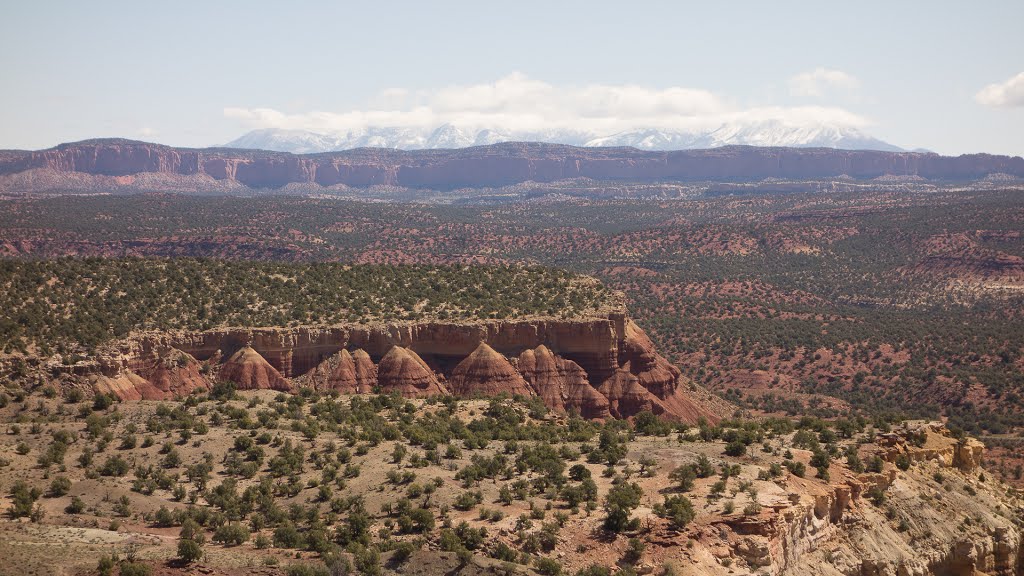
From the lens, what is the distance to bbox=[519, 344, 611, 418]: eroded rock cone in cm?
5984

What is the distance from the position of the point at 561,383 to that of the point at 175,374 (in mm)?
20948

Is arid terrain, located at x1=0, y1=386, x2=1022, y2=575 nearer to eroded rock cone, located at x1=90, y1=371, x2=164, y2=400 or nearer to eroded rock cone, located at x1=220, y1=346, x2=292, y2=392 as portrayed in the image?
eroded rock cone, located at x1=90, y1=371, x2=164, y2=400

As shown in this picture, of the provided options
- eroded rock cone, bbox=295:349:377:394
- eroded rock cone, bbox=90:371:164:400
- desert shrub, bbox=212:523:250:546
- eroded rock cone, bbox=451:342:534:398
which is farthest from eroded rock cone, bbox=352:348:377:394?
desert shrub, bbox=212:523:250:546

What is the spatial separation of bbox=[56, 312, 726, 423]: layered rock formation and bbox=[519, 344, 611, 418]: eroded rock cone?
6 centimetres

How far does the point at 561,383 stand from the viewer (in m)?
60.7

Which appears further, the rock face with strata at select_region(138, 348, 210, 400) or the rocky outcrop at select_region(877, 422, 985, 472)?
the rock face with strata at select_region(138, 348, 210, 400)

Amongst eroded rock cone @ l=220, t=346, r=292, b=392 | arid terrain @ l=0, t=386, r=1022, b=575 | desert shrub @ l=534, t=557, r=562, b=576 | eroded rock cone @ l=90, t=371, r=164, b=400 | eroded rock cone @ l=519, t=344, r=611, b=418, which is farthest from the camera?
eroded rock cone @ l=519, t=344, r=611, b=418

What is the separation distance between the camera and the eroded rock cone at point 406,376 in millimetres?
57281

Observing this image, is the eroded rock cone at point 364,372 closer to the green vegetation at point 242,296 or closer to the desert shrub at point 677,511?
the green vegetation at point 242,296

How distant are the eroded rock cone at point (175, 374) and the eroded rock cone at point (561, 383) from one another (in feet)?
57.6

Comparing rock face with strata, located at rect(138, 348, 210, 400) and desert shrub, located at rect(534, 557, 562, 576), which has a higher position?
rock face with strata, located at rect(138, 348, 210, 400)

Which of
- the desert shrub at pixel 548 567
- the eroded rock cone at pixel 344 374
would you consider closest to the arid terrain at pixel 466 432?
the desert shrub at pixel 548 567

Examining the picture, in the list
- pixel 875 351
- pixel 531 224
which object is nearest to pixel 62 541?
pixel 875 351

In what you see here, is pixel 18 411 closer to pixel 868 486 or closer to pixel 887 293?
pixel 868 486
